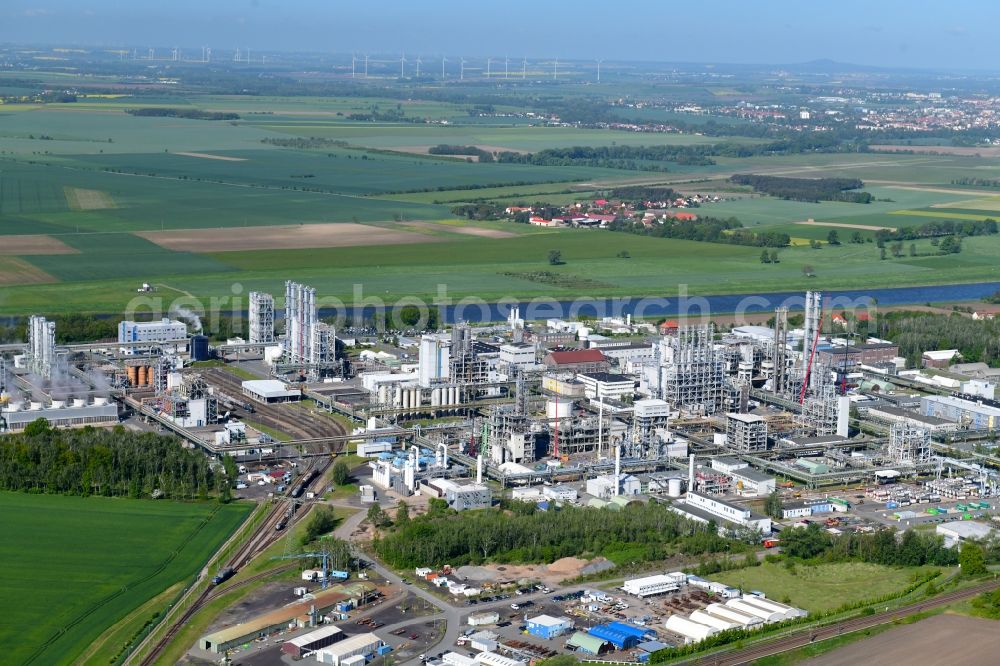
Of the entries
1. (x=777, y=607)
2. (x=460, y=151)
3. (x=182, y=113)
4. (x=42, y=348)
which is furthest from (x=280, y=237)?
(x=182, y=113)

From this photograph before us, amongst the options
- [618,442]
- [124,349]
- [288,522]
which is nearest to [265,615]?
[288,522]

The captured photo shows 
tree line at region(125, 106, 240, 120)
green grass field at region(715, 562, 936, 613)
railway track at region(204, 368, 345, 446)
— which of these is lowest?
railway track at region(204, 368, 345, 446)

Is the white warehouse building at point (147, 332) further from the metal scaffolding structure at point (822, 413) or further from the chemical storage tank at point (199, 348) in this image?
the metal scaffolding structure at point (822, 413)

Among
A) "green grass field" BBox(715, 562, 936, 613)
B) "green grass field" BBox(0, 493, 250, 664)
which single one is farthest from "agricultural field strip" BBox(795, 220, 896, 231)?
"green grass field" BBox(0, 493, 250, 664)

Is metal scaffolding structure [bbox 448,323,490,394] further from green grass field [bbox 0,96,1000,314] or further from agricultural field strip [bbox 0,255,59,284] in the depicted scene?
agricultural field strip [bbox 0,255,59,284]

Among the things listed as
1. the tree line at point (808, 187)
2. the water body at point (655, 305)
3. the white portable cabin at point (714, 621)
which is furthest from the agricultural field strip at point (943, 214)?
the white portable cabin at point (714, 621)

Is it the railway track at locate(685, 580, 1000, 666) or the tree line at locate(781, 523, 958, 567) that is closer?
the railway track at locate(685, 580, 1000, 666)
